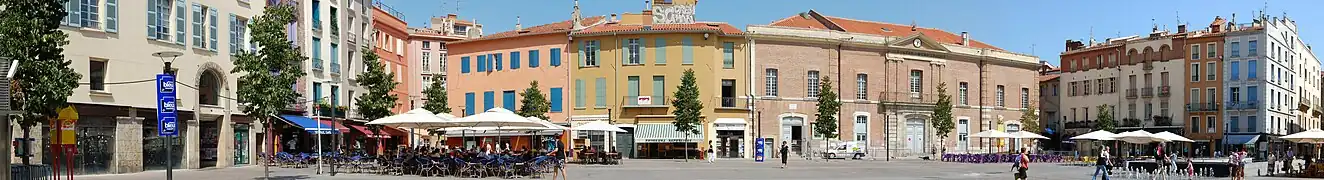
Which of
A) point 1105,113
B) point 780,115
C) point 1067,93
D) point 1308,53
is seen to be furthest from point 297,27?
point 1308,53

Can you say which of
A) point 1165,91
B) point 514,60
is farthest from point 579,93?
point 1165,91

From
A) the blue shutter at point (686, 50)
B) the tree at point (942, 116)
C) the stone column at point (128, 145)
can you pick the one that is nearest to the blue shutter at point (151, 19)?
the stone column at point (128, 145)

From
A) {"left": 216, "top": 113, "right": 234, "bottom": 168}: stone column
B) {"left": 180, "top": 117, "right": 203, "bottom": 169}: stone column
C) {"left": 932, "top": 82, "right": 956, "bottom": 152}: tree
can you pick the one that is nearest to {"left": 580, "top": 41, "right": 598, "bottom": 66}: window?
{"left": 932, "top": 82, "right": 956, "bottom": 152}: tree

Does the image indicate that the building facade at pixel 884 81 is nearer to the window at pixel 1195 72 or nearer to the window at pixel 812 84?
the window at pixel 812 84

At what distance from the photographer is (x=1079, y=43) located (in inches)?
3487

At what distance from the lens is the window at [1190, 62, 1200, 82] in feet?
253

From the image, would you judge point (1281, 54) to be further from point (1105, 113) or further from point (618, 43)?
point (618, 43)

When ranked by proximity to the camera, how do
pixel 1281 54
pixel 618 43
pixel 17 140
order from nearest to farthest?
1. pixel 17 140
2. pixel 618 43
3. pixel 1281 54

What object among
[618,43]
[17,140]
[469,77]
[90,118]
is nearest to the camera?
[17,140]

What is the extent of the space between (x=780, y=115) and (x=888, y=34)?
1051cm

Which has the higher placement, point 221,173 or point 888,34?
point 888,34

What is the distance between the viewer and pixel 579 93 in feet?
195

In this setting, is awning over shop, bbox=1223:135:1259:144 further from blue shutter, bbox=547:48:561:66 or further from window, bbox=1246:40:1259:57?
blue shutter, bbox=547:48:561:66

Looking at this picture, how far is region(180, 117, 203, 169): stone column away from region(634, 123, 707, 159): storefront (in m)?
24.8
